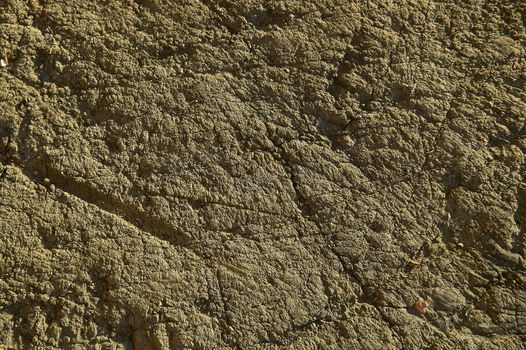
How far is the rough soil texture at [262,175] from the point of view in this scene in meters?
1.54

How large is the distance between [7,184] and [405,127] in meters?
0.91

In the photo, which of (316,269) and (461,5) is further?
(461,5)

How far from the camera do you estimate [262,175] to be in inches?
63.1

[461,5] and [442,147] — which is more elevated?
[461,5]

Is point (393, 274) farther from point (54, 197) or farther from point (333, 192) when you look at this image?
point (54, 197)

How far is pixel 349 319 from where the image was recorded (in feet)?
5.12

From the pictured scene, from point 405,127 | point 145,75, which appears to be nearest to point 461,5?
point 405,127

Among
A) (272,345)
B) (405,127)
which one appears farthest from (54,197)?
(405,127)

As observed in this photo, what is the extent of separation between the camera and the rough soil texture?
1544 mm

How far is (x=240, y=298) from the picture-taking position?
1554 mm

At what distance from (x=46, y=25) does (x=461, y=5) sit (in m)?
0.97

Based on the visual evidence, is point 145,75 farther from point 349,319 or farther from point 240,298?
point 349,319

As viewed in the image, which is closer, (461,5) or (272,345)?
(272,345)

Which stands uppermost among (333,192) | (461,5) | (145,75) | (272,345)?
(461,5)
